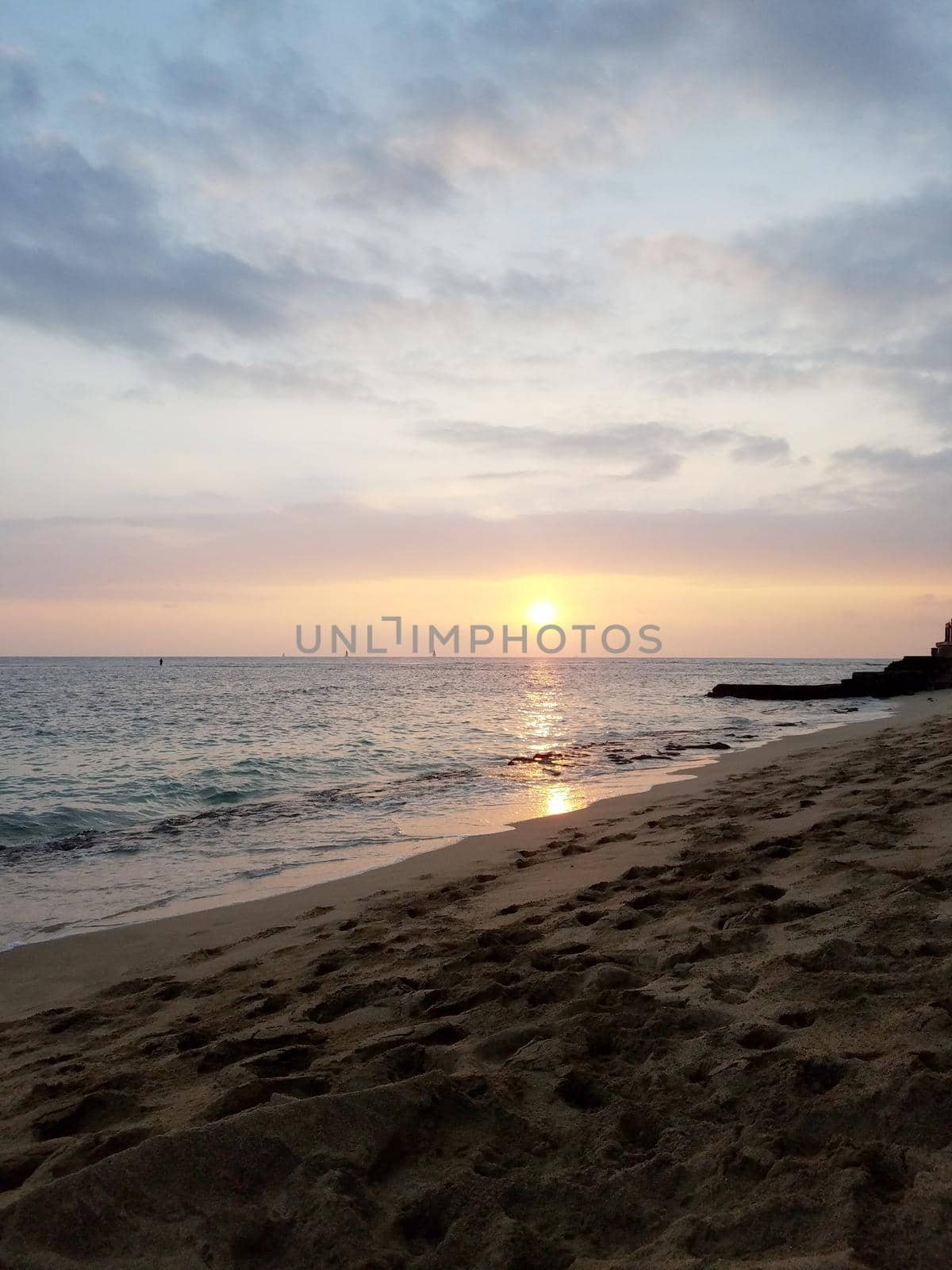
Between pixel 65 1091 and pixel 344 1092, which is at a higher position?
pixel 344 1092

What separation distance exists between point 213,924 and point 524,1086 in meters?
4.33

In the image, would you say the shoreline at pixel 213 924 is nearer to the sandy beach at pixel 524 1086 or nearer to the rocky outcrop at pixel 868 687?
the sandy beach at pixel 524 1086

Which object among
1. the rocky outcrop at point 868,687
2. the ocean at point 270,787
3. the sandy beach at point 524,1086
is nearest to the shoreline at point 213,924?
the sandy beach at point 524,1086

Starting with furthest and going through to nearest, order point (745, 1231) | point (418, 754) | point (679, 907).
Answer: point (418, 754) < point (679, 907) < point (745, 1231)

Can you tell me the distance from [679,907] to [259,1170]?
306cm

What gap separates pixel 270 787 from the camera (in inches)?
588

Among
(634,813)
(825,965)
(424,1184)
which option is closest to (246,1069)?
(424,1184)

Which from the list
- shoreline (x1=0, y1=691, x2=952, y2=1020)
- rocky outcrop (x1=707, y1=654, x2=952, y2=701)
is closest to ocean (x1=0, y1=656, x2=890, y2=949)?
shoreline (x1=0, y1=691, x2=952, y2=1020)

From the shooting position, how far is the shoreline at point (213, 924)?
5.38 metres

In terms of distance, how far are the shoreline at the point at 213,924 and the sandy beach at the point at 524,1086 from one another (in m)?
0.06

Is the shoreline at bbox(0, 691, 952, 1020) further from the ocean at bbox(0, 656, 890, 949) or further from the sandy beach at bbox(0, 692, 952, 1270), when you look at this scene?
the ocean at bbox(0, 656, 890, 949)

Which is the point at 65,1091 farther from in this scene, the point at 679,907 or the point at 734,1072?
the point at 679,907

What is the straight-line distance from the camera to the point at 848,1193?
6.75 feet

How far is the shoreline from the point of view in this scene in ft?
17.7
